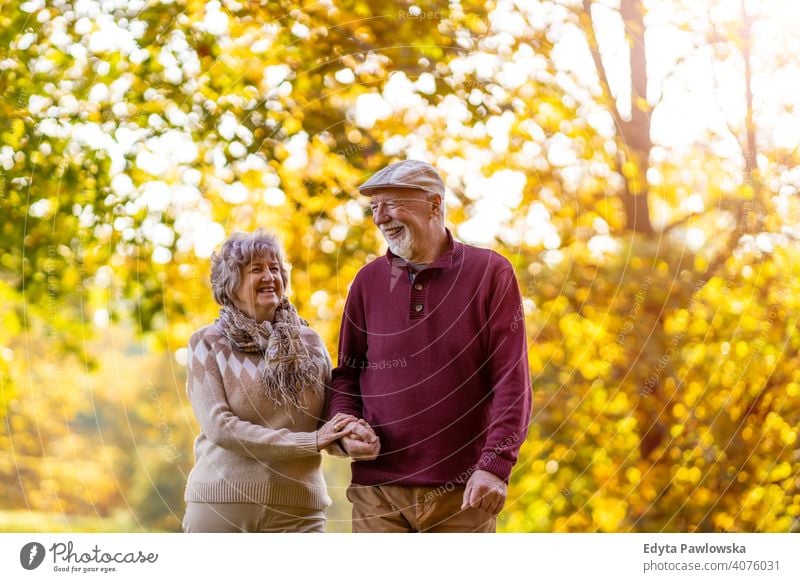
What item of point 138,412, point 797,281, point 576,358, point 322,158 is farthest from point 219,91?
point 138,412

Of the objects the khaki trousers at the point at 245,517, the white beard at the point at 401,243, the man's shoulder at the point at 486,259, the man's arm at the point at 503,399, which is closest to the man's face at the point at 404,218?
the white beard at the point at 401,243

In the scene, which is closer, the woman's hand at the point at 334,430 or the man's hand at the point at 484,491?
the man's hand at the point at 484,491

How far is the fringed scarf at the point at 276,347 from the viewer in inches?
114

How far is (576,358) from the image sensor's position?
457 centimetres

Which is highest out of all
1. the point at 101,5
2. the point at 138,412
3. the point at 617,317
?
the point at 101,5

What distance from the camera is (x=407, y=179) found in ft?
9.37

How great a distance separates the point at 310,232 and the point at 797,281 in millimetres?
2257

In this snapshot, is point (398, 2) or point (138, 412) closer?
point (398, 2)

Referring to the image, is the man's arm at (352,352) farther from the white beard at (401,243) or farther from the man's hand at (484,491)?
the man's hand at (484,491)

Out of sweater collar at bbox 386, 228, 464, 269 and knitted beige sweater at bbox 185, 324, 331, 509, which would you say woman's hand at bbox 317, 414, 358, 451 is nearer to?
knitted beige sweater at bbox 185, 324, 331, 509

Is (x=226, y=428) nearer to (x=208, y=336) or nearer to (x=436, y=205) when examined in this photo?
(x=208, y=336)

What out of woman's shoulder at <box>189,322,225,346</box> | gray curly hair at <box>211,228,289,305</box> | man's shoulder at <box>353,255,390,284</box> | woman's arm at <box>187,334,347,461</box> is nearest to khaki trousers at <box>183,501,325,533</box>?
woman's arm at <box>187,334,347,461</box>

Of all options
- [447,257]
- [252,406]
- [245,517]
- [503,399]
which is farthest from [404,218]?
[245,517]

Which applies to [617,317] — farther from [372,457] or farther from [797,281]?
[372,457]
